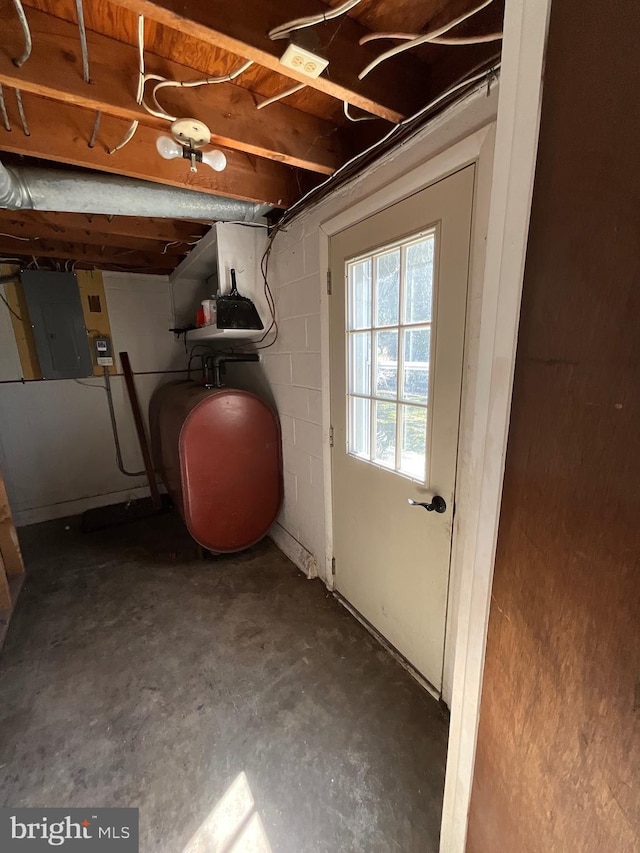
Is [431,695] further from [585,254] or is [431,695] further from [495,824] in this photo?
[585,254]

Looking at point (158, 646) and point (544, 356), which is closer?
point (544, 356)

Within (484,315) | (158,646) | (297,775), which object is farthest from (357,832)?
(484,315)

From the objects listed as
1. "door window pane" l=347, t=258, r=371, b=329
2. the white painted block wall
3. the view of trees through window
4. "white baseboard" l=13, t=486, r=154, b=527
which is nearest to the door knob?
the view of trees through window

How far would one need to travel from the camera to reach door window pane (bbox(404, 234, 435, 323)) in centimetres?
133

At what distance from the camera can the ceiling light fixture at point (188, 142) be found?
1.28 m

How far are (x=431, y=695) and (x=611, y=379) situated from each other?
1.69 m

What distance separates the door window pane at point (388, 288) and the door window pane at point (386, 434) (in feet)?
1.27

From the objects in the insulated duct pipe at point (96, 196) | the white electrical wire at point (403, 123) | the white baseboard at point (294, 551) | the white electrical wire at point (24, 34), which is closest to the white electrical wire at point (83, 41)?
the white electrical wire at point (24, 34)

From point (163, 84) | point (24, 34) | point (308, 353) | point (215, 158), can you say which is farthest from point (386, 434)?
point (24, 34)

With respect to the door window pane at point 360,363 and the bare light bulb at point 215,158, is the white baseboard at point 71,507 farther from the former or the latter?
the bare light bulb at point 215,158

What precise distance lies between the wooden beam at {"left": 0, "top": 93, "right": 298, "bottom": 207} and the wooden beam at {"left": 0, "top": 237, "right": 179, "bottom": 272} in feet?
4.97

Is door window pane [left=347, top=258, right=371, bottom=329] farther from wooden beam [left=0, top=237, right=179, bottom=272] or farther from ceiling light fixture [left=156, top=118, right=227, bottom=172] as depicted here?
wooden beam [left=0, top=237, right=179, bottom=272]

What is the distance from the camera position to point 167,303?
363 centimetres

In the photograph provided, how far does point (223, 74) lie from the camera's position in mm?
1276
